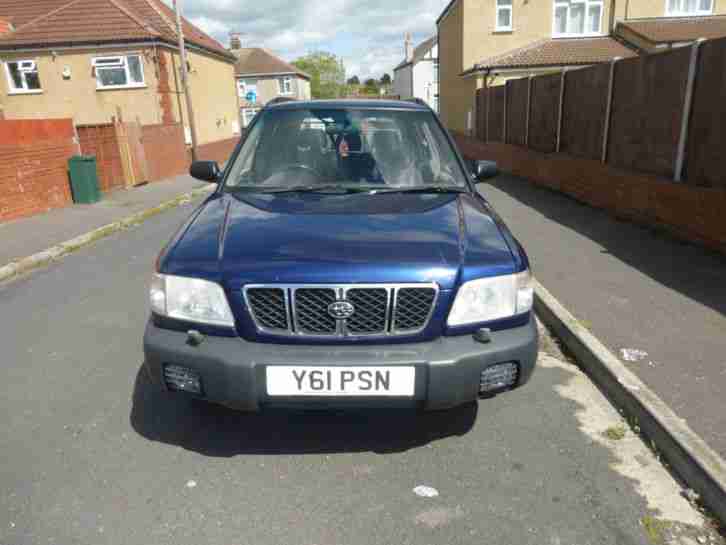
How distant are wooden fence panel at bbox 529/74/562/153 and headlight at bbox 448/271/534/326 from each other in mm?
9858

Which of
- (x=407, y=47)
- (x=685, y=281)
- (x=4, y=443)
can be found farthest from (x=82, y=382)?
(x=407, y=47)

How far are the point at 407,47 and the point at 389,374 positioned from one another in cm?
7446

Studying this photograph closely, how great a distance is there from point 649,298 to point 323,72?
299ft

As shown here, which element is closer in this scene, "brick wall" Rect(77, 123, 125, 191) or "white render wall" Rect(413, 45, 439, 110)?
"brick wall" Rect(77, 123, 125, 191)

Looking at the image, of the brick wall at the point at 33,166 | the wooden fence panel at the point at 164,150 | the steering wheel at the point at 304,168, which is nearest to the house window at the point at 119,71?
the wooden fence panel at the point at 164,150

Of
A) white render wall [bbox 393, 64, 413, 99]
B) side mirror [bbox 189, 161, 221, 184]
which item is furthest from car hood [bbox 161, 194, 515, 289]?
white render wall [bbox 393, 64, 413, 99]

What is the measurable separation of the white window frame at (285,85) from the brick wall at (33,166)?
5440 cm

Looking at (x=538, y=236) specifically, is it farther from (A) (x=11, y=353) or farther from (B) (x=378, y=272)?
(A) (x=11, y=353)

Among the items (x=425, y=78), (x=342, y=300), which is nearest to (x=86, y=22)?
(x=342, y=300)

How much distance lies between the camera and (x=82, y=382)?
371 cm

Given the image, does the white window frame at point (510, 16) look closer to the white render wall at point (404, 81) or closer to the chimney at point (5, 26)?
the chimney at point (5, 26)

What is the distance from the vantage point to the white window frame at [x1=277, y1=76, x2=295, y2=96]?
63844 mm

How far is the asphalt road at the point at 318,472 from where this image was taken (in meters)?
2.33

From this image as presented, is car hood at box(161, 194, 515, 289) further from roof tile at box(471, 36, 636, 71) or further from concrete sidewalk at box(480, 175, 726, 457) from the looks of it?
roof tile at box(471, 36, 636, 71)
